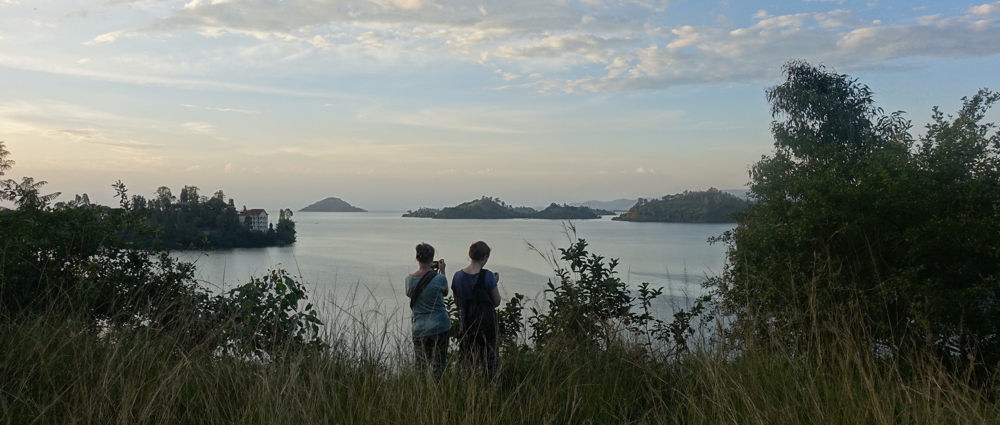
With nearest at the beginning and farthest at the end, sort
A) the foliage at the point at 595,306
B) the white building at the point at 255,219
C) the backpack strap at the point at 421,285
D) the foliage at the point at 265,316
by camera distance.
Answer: the foliage at the point at 265,316 < the backpack strap at the point at 421,285 < the foliage at the point at 595,306 < the white building at the point at 255,219

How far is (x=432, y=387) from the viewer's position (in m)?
3.23

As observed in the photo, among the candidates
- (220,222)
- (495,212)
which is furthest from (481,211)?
(220,222)

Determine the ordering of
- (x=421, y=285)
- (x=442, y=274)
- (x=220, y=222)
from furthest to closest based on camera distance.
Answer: (x=220, y=222) < (x=442, y=274) < (x=421, y=285)

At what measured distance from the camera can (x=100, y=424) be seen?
298 centimetres

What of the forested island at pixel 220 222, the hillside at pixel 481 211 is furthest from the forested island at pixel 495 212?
the forested island at pixel 220 222

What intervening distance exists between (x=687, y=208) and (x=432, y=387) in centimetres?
11375

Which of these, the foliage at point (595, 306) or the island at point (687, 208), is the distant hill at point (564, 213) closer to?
the island at point (687, 208)

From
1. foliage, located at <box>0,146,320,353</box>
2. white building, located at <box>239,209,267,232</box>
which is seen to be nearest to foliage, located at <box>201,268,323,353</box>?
foliage, located at <box>0,146,320,353</box>

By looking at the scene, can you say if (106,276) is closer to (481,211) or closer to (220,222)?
(220,222)

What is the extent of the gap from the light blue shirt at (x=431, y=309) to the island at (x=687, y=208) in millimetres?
92811

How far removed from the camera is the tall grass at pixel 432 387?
3.00 meters

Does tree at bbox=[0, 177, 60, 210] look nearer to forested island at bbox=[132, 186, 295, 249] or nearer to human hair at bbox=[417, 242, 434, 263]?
human hair at bbox=[417, 242, 434, 263]

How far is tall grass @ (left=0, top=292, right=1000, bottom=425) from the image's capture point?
118 inches

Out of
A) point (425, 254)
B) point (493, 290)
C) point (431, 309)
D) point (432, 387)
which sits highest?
point (425, 254)
